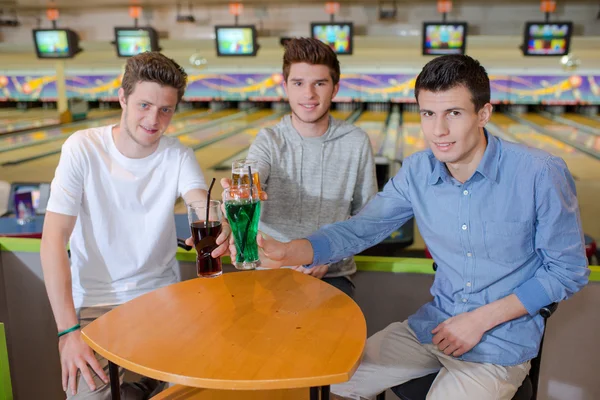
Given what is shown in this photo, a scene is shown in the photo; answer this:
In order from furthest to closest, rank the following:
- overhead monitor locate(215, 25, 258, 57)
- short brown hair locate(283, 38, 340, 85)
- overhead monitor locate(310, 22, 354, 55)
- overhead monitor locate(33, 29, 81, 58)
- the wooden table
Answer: overhead monitor locate(33, 29, 81, 58), overhead monitor locate(215, 25, 258, 57), overhead monitor locate(310, 22, 354, 55), short brown hair locate(283, 38, 340, 85), the wooden table

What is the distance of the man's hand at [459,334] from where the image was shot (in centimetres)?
140

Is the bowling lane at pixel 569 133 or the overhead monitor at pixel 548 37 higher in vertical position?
the overhead monitor at pixel 548 37

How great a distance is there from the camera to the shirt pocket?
1416 mm

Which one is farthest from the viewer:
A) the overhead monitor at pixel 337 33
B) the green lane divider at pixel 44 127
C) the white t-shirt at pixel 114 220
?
the green lane divider at pixel 44 127

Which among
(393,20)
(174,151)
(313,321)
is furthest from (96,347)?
(393,20)

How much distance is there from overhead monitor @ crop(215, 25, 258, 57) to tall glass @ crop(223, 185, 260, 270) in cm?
657

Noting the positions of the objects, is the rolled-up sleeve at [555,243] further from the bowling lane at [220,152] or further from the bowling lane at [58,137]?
the bowling lane at [58,137]

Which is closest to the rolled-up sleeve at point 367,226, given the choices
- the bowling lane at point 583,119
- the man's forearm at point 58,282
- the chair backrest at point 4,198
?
the man's forearm at point 58,282

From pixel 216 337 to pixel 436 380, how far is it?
597mm

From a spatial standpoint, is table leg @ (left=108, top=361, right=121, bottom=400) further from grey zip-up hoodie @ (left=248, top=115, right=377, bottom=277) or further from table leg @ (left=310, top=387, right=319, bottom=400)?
grey zip-up hoodie @ (left=248, top=115, right=377, bottom=277)

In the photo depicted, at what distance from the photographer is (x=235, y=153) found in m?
7.12

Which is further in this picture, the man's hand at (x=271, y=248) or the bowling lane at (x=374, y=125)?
the bowling lane at (x=374, y=125)

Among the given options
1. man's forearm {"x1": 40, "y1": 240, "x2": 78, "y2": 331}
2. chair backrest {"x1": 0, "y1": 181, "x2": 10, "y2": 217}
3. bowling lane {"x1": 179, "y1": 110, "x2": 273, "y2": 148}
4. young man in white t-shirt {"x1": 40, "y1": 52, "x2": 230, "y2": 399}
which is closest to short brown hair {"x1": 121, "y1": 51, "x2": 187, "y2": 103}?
young man in white t-shirt {"x1": 40, "y1": 52, "x2": 230, "y2": 399}

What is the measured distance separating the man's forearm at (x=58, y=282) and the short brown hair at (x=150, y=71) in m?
0.50
